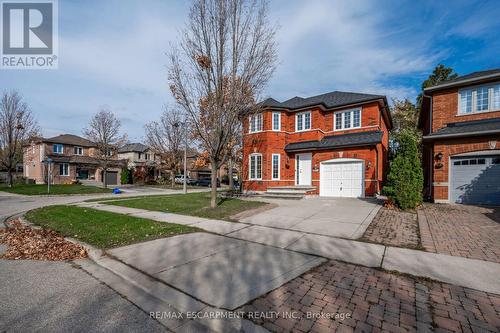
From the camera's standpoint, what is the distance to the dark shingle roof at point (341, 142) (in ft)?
52.3

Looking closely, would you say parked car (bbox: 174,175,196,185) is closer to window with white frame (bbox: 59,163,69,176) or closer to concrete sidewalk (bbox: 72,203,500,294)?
window with white frame (bbox: 59,163,69,176)

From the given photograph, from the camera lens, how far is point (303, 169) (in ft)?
62.3

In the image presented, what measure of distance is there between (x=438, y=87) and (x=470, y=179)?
5.75 metres

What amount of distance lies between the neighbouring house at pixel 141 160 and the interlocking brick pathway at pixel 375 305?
41.7m

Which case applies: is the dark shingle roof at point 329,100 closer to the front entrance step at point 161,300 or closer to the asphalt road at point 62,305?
the front entrance step at point 161,300

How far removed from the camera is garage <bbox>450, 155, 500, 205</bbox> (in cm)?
1202

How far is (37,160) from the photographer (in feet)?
122

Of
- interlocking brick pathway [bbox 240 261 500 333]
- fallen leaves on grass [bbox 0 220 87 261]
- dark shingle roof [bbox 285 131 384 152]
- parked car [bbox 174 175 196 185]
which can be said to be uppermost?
dark shingle roof [bbox 285 131 384 152]

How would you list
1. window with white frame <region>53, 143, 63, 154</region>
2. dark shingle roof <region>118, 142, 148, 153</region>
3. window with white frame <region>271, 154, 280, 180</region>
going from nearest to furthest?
window with white frame <region>271, 154, 280, 180</region> → window with white frame <region>53, 143, 63, 154</region> → dark shingle roof <region>118, 142, 148, 153</region>

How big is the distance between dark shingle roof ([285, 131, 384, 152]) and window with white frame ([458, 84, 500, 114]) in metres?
4.50

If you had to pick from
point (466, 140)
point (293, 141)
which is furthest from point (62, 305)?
point (293, 141)

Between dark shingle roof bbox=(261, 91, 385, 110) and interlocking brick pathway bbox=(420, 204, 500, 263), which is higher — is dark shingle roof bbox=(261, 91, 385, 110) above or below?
above

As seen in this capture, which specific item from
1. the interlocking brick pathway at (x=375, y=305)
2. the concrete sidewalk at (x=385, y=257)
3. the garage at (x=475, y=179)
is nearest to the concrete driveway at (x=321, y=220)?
the concrete sidewalk at (x=385, y=257)

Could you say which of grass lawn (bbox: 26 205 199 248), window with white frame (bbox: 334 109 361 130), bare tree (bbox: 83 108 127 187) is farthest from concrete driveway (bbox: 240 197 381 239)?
bare tree (bbox: 83 108 127 187)
